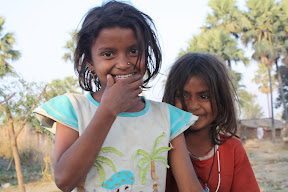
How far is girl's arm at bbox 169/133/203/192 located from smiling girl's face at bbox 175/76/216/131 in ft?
1.51

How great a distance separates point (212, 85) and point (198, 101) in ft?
0.42

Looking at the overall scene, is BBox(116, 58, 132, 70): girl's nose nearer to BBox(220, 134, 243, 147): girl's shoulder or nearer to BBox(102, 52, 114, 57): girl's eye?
BBox(102, 52, 114, 57): girl's eye

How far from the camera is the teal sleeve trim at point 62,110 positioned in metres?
1.00

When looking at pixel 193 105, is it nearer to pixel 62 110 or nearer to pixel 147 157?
pixel 147 157

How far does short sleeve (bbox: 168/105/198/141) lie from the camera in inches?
46.5

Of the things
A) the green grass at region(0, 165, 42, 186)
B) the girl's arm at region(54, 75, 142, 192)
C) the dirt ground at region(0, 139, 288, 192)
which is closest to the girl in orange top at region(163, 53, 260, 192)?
the girl's arm at region(54, 75, 142, 192)

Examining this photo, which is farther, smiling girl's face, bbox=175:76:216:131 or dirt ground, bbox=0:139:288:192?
dirt ground, bbox=0:139:288:192

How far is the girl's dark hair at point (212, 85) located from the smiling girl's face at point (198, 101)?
0.02m

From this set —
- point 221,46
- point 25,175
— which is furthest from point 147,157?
point 221,46

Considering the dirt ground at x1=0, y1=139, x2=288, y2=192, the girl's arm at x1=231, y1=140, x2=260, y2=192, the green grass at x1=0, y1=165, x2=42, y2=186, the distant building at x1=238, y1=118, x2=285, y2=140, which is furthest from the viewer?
the distant building at x1=238, y1=118, x2=285, y2=140

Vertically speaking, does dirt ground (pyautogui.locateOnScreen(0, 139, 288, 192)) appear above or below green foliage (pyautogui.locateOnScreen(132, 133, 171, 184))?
below

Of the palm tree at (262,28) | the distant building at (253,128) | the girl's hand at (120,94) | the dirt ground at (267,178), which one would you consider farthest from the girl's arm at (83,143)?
the distant building at (253,128)

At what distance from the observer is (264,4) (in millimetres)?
20297

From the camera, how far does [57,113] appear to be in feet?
3.31
